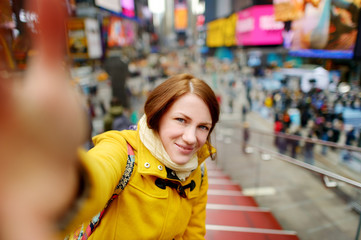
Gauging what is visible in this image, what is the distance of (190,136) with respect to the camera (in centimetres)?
125

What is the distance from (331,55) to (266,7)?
14937mm

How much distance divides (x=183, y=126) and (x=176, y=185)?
1.04 ft

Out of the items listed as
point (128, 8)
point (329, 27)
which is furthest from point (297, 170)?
point (128, 8)

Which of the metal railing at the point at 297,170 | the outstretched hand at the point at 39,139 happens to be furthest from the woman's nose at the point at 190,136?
the metal railing at the point at 297,170

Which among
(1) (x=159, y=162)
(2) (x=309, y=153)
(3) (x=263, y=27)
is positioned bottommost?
(2) (x=309, y=153)

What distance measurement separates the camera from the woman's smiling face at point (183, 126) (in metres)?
1.27

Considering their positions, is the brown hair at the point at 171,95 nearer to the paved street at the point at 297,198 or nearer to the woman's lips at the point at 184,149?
the woman's lips at the point at 184,149

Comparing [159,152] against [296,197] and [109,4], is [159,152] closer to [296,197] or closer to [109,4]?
[296,197]

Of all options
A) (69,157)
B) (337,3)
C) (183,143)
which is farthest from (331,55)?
(69,157)

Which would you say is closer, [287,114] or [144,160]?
[144,160]

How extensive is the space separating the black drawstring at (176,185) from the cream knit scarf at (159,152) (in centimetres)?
5

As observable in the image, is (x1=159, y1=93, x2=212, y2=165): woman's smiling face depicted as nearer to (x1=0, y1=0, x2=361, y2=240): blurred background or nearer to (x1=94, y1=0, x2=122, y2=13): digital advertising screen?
(x1=0, y1=0, x2=361, y2=240): blurred background

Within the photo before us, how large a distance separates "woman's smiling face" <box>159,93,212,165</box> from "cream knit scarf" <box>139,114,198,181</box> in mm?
26

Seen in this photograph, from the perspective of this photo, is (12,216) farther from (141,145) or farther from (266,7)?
(266,7)
